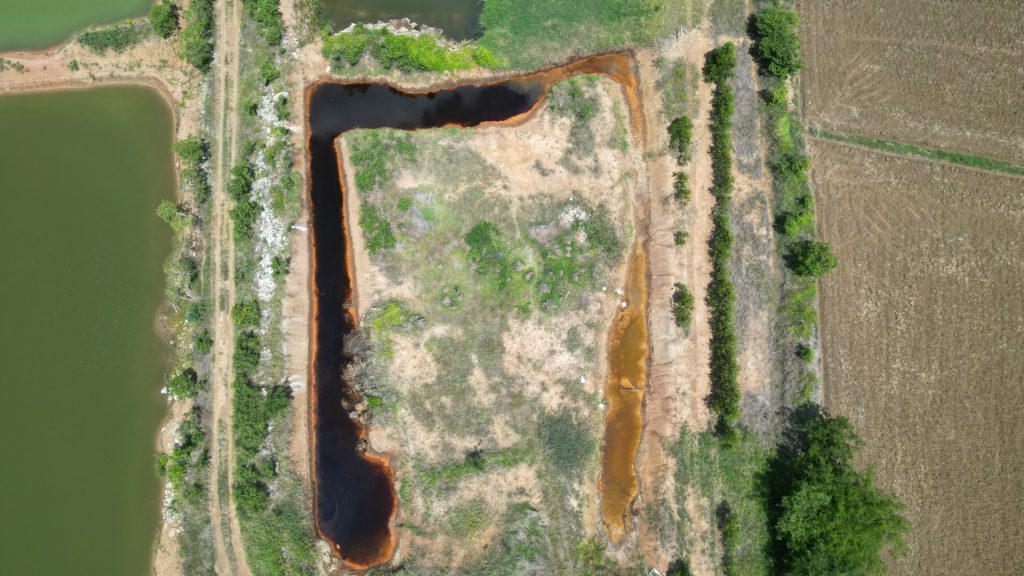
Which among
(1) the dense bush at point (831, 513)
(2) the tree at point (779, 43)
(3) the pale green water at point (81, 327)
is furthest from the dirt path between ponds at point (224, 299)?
(2) the tree at point (779, 43)

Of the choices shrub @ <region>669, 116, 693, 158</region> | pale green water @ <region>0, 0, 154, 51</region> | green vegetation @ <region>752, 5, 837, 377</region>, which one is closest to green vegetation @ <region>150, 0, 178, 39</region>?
pale green water @ <region>0, 0, 154, 51</region>

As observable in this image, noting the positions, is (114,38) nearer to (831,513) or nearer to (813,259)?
(813,259)

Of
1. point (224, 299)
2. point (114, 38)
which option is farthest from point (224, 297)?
point (114, 38)

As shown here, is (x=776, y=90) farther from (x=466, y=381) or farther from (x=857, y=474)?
(x=466, y=381)

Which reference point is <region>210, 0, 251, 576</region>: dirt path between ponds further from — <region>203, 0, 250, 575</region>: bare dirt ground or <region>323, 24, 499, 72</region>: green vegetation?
<region>323, 24, 499, 72</region>: green vegetation

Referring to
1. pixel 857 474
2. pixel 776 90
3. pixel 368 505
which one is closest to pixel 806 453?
pixel 857 474

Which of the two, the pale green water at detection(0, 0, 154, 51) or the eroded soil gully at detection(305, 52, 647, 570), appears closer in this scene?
the eroded soil gully at detection(305, 52, 647, 570)
